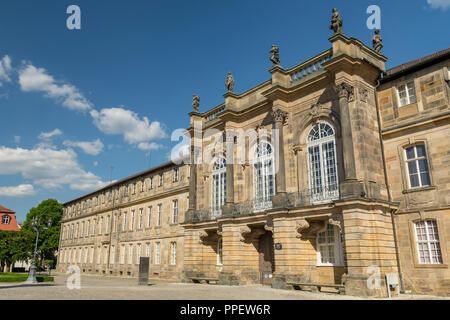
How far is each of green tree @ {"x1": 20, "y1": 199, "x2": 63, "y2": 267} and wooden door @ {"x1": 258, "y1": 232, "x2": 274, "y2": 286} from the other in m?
41.1

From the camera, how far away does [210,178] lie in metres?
26.2

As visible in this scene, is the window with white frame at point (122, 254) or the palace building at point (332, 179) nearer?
the palace building at point (332, 179)

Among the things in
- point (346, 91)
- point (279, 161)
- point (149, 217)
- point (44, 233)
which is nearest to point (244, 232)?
point (279, 161)

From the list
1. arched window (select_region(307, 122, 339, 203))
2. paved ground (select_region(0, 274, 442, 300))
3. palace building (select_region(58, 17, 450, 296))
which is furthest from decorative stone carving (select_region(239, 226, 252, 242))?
arched window (select_region(307, 122, 339, 203))

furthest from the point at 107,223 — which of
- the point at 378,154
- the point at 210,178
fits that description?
the point at 378,154

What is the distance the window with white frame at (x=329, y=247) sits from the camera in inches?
703

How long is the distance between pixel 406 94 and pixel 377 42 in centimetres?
418

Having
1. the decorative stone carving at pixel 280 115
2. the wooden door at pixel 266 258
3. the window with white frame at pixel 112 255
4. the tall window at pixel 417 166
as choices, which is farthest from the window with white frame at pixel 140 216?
the tall window at pixel 417 166

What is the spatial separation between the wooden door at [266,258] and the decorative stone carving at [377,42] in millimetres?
12314

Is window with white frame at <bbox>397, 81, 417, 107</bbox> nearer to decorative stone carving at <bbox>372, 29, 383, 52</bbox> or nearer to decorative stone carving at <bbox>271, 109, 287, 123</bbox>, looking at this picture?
decorative stone carving at <bbox>372, 29, 383, 52</bbox>

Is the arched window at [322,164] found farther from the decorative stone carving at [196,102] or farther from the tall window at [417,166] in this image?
the decorative stone carving at [196,102]

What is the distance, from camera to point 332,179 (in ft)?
59.4

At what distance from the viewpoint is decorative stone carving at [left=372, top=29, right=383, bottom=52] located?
66.1 feet
